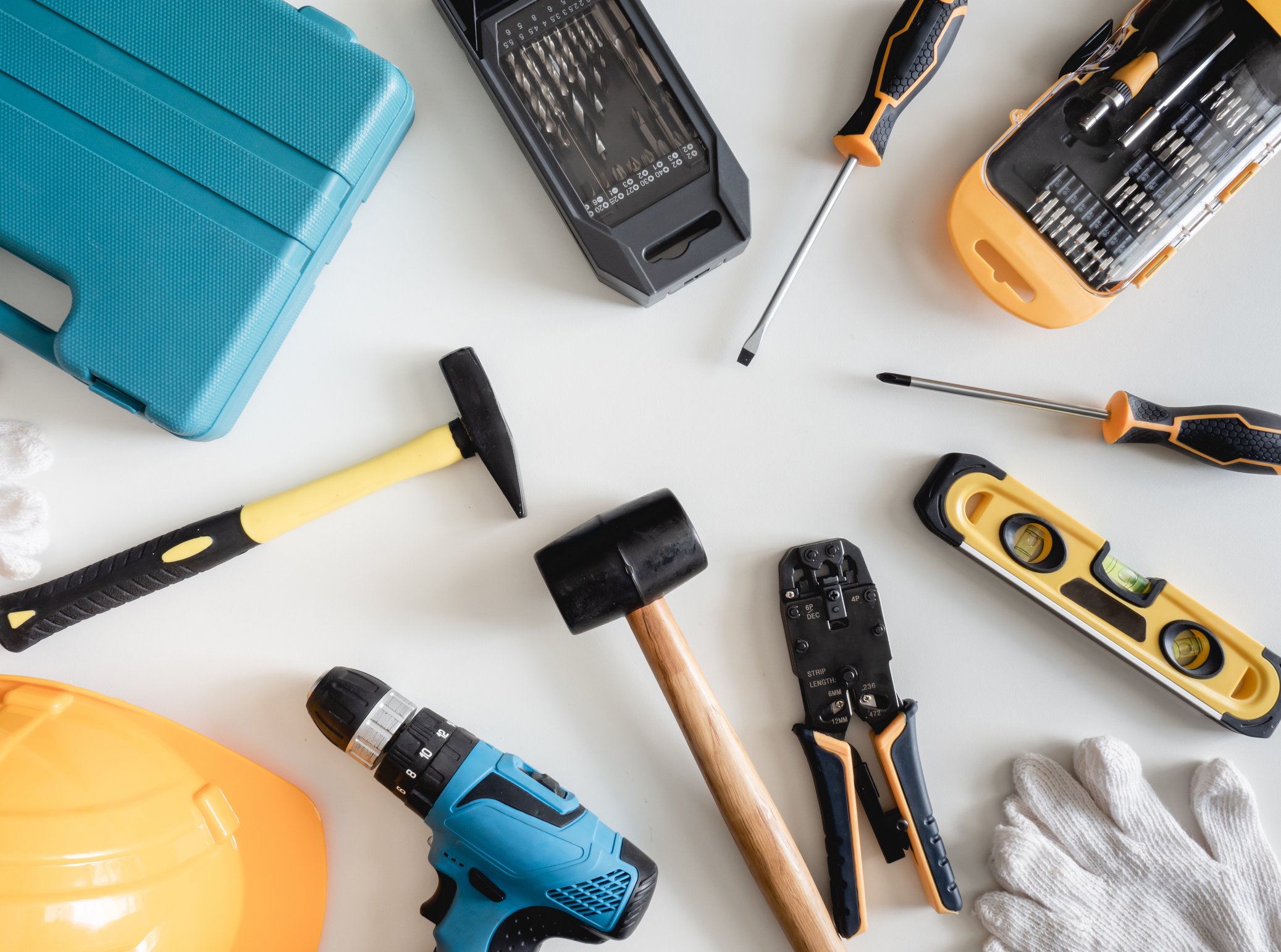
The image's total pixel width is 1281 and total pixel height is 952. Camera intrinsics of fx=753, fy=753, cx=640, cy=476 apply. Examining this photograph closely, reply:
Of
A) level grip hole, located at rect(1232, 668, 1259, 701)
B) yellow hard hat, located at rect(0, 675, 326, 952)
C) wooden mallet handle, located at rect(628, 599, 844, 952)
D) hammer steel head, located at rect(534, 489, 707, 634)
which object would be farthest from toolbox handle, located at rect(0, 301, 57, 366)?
level grip hole, located at rect(1232, 668, 1259, 701)

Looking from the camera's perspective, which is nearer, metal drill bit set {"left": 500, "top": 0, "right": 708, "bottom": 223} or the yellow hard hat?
the yellow hard hat

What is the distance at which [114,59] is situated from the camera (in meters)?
0.75

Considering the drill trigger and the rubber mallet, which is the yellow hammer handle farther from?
the drill trigger

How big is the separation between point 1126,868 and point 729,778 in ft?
1.57

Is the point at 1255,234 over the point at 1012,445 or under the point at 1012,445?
over

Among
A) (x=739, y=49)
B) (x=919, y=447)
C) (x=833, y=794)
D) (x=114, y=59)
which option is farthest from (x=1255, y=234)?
(x=114, y=59)

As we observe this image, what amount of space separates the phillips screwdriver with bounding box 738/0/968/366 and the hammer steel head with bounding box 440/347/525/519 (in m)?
0.28

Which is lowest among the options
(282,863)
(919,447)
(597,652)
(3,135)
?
(282,863)

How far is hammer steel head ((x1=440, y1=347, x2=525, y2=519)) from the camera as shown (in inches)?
31.9

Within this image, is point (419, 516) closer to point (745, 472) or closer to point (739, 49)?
point (745, 472)

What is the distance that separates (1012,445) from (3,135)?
43.6 inches

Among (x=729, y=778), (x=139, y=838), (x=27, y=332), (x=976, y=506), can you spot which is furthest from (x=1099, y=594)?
(x=27, y=332)

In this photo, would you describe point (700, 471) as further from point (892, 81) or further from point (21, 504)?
point (21, 504)

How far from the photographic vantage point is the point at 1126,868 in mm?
859
